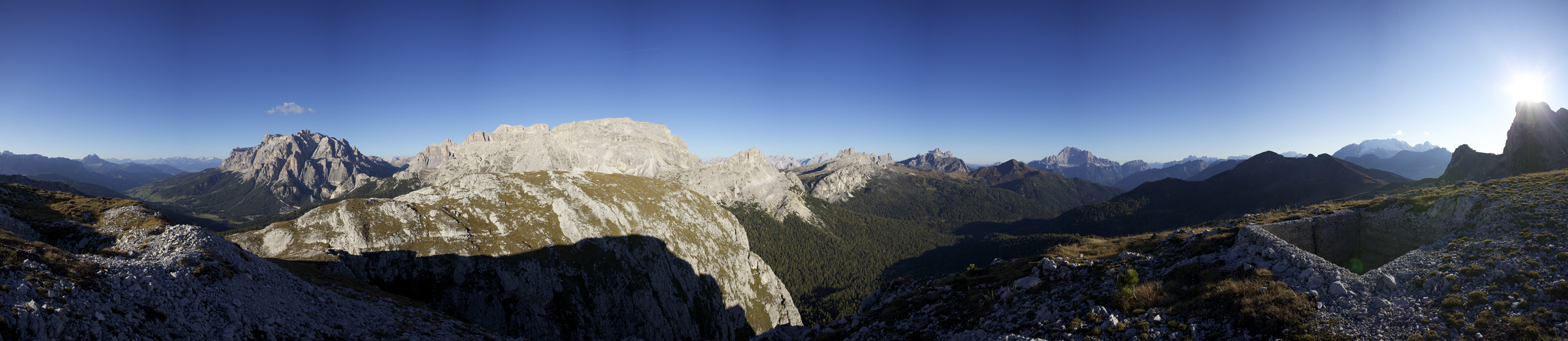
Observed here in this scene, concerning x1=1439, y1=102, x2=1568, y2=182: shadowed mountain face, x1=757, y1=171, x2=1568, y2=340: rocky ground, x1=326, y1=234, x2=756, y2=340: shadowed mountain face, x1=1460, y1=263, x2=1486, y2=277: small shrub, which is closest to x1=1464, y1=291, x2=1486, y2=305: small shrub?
x1=757, y1=171, x2=1568, y2=340: rocky ground

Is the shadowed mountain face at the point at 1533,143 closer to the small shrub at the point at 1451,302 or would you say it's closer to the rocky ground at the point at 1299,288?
the rocky ground at the point at 1299,288

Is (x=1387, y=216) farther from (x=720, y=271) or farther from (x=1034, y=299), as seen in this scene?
(x=720, y=271)

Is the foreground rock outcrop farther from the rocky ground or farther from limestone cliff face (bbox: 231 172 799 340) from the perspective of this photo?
limestone cliff face (bbox: 231 172 799 340)

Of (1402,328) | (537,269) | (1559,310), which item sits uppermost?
(1559,310)

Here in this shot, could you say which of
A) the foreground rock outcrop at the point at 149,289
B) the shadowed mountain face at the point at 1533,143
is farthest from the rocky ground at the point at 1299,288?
the shadowed mountain face at the point at 1533,143

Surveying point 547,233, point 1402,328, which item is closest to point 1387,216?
point 1402,328


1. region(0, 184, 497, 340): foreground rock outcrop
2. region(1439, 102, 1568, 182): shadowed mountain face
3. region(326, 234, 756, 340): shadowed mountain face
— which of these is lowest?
region(326, 234, 756, 340): shadowed mountain face

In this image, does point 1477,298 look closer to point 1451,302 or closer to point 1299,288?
point 1451,302
